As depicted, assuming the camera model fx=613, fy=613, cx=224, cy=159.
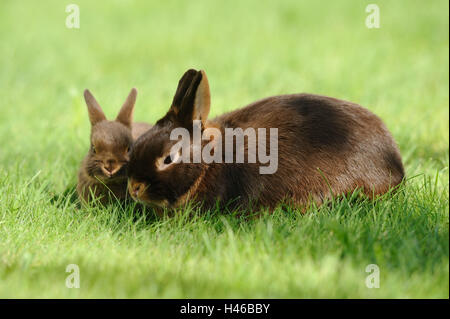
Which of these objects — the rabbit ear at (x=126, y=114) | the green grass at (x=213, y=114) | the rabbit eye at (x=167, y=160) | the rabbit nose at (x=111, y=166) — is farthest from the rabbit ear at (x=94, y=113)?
the rabbit eye at (x=167, y=160)

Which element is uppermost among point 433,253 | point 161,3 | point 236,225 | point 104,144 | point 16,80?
point 161,3

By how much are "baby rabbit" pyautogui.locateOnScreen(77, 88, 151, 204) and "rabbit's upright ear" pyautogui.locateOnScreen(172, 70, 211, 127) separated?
2.00 ft

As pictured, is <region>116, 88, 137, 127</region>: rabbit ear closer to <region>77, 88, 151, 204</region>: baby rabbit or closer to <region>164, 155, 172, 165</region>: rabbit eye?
<region>77, 88, 151, 204</region>: baby rabbit

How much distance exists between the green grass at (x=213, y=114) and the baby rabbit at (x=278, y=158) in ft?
0.45

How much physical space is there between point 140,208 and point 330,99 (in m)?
1.48

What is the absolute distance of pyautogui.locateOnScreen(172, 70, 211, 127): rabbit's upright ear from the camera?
362cm

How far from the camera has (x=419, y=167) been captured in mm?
4883

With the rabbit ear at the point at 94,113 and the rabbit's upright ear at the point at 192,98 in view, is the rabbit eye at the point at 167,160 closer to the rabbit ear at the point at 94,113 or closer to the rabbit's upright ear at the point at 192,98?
the rabbit's upright ear at the point at 192,98

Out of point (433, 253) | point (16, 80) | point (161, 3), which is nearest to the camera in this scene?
point (433, 253)

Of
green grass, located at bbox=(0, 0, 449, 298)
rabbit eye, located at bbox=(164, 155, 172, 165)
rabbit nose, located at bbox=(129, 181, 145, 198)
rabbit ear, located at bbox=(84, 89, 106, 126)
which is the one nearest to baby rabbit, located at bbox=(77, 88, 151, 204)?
rabbit ear, located at bbox=(84, 89, 106, 126)

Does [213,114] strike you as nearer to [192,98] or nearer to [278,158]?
[278,158]

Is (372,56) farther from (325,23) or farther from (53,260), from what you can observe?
(53,260)

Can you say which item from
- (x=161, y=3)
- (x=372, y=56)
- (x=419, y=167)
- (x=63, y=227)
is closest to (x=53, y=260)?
(x=63, y=227)
